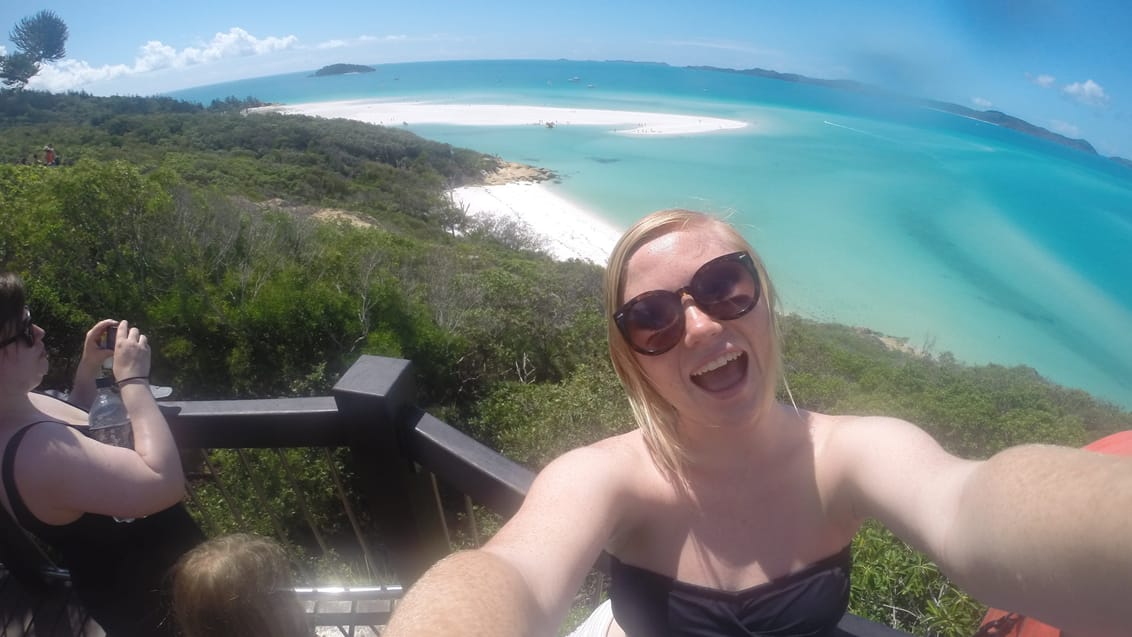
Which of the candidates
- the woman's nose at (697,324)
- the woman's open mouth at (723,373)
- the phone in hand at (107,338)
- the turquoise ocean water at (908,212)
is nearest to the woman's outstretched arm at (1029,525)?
the woman's open mouth at (723,373)

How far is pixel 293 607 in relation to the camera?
5.31ft

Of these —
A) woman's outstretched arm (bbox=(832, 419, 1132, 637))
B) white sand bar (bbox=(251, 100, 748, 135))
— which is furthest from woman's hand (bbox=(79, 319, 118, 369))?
white sand bar (bbox=(251, 100, 748, 135))

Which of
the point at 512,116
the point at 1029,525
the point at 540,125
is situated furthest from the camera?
the point at 512,116

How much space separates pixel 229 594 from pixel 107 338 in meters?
1.07

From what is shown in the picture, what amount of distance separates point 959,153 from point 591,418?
86.8m

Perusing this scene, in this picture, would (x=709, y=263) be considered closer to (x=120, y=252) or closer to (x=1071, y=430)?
(x=120, y=252)

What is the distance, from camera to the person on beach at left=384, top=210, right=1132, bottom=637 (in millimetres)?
969

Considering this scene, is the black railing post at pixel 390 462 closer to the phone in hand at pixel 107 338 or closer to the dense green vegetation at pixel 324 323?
the phone in hand at pixel 107 338

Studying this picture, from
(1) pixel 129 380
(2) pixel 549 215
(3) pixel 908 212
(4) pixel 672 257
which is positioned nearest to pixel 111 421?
(1) pixel 129 380

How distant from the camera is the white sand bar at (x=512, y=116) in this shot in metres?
72.3

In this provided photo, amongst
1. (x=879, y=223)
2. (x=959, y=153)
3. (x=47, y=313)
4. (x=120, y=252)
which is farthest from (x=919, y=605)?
(x=959, y=153)

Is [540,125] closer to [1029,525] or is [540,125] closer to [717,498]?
[717,498]

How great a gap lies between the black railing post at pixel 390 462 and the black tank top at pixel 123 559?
2.14ft

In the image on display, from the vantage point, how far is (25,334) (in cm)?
167
